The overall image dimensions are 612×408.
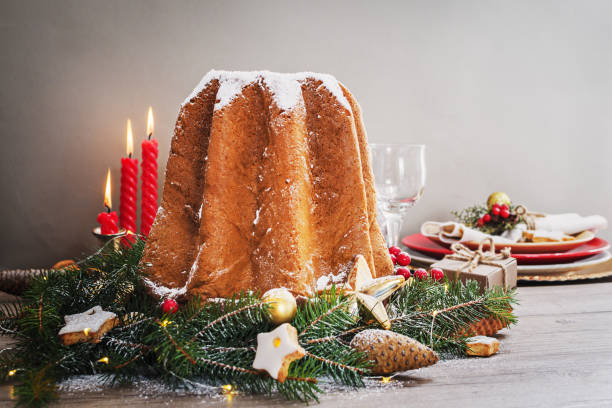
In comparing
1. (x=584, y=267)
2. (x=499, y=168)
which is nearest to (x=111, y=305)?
(x=584, y=267)

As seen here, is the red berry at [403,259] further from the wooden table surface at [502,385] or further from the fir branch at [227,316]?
the fir branch at [227,316]

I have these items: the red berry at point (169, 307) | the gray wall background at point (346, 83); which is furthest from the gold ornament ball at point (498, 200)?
the red berry at point (169, 307)

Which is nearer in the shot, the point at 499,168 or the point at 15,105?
the point at 15,105

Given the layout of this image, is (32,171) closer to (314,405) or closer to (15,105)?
Result: (15,105)

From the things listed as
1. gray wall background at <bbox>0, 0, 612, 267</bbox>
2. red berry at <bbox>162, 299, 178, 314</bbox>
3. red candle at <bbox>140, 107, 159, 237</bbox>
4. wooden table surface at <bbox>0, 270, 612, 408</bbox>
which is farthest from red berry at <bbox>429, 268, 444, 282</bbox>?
gray wall background at <bbox>0, 0, 612, 267</bbox>

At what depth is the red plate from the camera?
1.02m

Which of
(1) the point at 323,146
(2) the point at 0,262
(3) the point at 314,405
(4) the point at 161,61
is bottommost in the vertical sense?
(2) the point at 0,262

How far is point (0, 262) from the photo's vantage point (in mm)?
1261

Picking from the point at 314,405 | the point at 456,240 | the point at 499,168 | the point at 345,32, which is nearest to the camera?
the point at 314,405

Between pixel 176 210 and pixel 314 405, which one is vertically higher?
pixel 176 210

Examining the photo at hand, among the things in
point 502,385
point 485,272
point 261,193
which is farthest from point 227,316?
point 485,272

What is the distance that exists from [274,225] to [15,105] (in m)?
0.99

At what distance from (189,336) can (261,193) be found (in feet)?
0.67

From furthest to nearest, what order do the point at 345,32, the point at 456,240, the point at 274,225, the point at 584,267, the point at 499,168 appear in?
the point at 499,168
the point at 345,32
the point at 456,240
the point at 584,267
the point at 274,225
